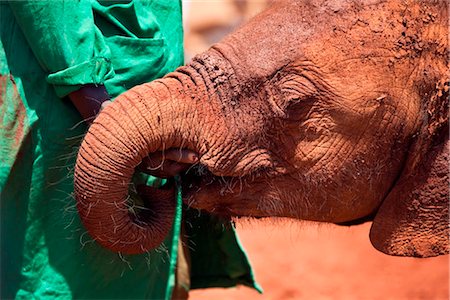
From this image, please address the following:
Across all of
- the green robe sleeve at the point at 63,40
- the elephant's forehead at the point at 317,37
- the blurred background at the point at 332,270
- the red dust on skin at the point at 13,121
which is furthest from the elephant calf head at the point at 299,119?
the blurred background at the point at 332,270

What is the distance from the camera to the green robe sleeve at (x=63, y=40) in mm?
2031

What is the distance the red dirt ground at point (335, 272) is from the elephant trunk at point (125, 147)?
2300mm

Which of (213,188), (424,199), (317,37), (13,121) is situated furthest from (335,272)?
(13,121)

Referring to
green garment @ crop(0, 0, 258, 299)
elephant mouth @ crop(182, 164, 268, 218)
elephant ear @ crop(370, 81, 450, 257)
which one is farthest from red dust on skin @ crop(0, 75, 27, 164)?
elephant ear @ crop(370, 81, 450, 257)

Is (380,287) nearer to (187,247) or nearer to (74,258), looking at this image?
(187,247)

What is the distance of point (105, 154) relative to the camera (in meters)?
1.95

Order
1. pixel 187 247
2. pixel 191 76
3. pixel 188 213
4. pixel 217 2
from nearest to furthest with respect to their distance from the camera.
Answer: pixel 191 76 → pixel 188 213 → pixel 187 247 → pixel 217 2

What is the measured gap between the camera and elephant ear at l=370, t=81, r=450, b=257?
7.24 feet

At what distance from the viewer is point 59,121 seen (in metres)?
2.17

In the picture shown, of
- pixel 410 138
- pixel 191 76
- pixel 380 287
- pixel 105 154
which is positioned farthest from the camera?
pixel 380 287

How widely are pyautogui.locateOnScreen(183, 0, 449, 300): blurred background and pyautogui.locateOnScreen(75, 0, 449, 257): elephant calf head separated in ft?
6.61

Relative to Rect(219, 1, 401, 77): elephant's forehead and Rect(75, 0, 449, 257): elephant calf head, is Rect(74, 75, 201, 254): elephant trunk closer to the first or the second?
Rect(75, 0, 449, 257): elephant calf head

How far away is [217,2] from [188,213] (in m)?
8.21

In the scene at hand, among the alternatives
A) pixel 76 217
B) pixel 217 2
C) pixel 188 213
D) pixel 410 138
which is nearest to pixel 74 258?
pixel 76 217
